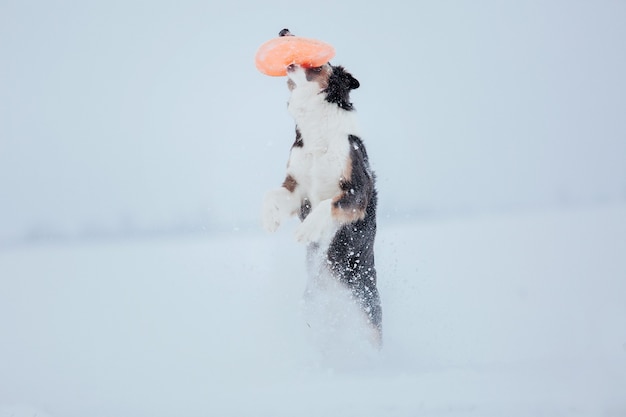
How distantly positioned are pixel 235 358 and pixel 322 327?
637 millimetres

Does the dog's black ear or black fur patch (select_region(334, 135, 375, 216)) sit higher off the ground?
the dog's black ear

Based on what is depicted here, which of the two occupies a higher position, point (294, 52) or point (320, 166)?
point (294, 52)

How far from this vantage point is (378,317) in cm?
412

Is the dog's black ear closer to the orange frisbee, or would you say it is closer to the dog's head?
the dog's head

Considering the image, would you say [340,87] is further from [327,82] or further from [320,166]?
[320,166]

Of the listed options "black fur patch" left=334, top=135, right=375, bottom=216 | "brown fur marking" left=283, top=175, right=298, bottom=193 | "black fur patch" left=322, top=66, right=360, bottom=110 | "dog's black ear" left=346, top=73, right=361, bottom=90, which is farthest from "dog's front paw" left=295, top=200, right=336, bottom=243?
"dog's black ear" left=346, top=73, right=361, bottom=90

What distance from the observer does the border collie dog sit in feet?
13.2

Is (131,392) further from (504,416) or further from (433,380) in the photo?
(504,416)

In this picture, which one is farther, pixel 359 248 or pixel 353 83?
pixel 353 83

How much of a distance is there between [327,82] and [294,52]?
0.32 m

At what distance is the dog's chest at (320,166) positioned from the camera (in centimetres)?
405

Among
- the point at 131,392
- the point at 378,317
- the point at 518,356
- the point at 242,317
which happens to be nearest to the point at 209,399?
the point at 131,392

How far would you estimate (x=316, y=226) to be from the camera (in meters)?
3.74

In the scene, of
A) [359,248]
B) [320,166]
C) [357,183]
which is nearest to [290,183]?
[320,166]
